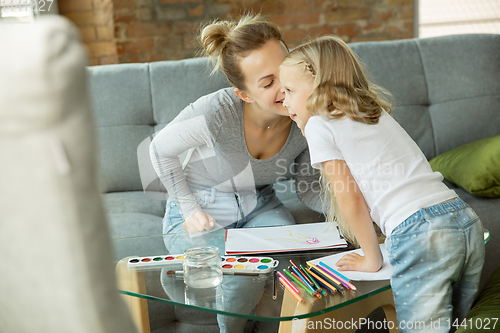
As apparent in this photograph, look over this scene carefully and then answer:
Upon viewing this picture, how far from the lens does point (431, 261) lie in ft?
2.77

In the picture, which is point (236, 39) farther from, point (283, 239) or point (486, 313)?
point (486, 313)

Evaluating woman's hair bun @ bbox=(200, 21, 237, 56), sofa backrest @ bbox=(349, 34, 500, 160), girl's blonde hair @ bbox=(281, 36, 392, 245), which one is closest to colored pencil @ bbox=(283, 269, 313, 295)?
girl's blonde hair @ bbox=(281, 36, 392, 245)

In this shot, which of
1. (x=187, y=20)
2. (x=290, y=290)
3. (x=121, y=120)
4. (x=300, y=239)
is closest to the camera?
(x=290, y=290)

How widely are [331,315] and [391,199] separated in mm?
268

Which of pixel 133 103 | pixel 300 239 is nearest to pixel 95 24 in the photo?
pixel 133 103

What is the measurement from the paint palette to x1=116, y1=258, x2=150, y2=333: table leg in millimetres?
22

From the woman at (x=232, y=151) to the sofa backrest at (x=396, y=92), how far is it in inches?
10.7

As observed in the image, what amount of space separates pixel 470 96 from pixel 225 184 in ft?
3.77

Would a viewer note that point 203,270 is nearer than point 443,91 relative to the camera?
Yes

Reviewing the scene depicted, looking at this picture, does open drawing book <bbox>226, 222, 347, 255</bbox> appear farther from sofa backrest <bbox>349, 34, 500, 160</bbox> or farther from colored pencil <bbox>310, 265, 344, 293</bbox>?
sofa backrest <bbox>349, 34, 500, 160</bbox>

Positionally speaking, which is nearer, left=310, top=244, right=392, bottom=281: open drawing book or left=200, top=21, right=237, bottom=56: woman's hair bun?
left=310, top=244, right=392, bottom=281: open drawing book

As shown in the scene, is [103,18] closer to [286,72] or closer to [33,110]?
[286,72]

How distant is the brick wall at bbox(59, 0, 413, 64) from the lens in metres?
2.40

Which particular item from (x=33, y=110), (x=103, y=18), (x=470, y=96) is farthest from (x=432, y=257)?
(x=103, y=18)
